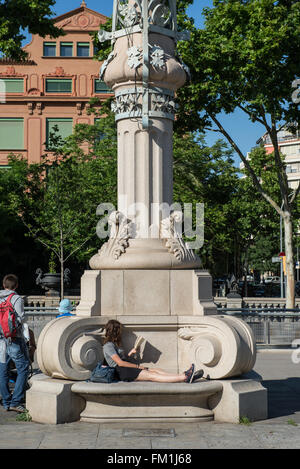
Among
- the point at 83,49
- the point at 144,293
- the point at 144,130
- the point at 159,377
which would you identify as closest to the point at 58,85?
the point at 83,49

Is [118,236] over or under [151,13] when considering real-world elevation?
under

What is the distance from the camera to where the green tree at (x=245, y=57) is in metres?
19.0

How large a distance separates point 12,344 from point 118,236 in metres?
2.00

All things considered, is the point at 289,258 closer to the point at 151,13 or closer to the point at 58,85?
the point at 151,13

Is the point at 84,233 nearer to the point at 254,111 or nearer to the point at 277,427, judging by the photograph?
the point at 254,111

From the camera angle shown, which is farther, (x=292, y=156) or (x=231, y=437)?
(x=292, y=156)

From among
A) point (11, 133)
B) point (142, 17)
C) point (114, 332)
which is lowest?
point (114, 332)

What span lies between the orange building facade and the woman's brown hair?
142 feet

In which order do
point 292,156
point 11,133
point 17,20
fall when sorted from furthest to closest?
point 292,156 → point 11,133 → point 17,20

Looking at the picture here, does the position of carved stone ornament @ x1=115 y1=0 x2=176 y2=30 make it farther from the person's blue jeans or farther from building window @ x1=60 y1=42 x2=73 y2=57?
building window @ x1=60 y1=42 x2=73 y2=57

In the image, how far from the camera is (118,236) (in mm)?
8359

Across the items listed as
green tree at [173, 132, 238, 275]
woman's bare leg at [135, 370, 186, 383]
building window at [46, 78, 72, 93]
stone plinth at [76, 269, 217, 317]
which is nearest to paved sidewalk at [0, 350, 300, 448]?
woman's bare leg at [135, 370, 186, 383]

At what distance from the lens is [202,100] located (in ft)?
68.1

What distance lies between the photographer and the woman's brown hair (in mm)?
7410
